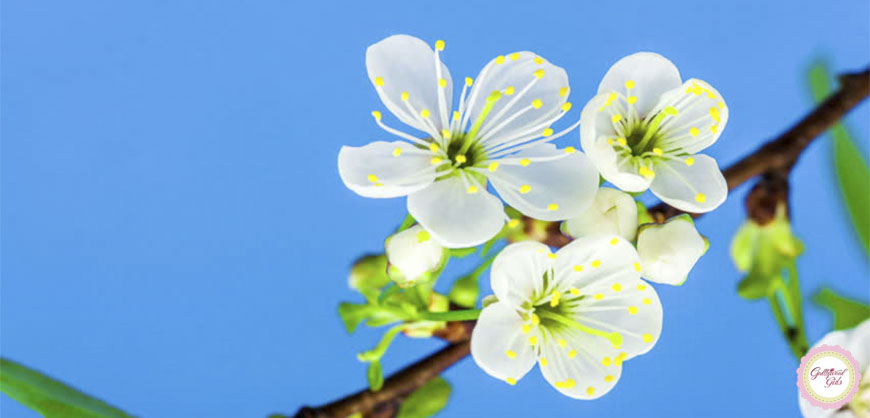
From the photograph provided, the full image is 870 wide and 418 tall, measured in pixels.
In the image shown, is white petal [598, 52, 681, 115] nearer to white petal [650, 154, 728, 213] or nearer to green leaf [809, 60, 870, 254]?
white petal [650, 154, 728, 213]

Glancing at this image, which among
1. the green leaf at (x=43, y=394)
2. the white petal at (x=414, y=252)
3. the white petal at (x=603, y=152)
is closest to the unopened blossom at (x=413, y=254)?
the white petal at (x=414, y=252)

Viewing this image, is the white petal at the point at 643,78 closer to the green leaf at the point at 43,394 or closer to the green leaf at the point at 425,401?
the green leaf at the point at 425,401

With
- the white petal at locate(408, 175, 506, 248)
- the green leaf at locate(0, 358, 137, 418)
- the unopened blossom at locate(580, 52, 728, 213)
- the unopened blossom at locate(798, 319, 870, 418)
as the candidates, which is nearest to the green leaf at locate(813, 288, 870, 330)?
the unopened blossom at locate(798, 319, 870, 418)

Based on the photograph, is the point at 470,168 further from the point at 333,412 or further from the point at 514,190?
the point at 333,412

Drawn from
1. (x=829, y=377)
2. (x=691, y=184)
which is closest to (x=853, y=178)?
(x=829, y=377)

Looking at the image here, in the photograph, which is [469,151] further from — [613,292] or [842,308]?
[842,308]

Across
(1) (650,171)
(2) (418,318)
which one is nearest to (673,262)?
(1) (650,171)
